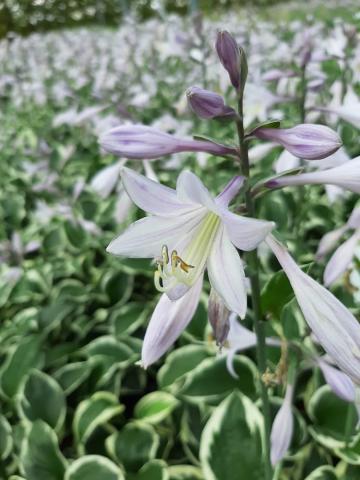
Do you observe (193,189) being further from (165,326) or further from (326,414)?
(326,414)

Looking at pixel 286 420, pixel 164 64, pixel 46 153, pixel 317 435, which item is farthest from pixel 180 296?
pixel 164 64

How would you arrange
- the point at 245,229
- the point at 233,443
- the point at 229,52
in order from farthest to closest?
1. the point at 233,443
2. the point at 229,52
3. the point at 245,229

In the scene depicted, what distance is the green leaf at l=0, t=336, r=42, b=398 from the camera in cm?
205

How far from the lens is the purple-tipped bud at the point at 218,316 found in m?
0.90

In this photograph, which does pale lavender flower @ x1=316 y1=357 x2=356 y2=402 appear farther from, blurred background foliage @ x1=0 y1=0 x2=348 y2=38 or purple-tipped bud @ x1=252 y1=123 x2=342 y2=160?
blurred background foliage @ x1=0 y1=0 x2=348 y2=38

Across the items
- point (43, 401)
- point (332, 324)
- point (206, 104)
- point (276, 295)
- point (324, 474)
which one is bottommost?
point (43, 401)

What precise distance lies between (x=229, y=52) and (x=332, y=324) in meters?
0.45

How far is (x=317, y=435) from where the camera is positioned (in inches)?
61.4

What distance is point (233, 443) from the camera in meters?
1.40

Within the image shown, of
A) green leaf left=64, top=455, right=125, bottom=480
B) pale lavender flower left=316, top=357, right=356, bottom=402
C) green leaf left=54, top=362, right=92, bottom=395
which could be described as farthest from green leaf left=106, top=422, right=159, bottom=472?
pale lavender flower left=316, top=357, right=356, bottom=402

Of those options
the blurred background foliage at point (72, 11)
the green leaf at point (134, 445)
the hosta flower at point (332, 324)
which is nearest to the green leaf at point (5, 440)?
the green leaf at point (134, 445)

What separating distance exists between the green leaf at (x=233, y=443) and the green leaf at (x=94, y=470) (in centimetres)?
30

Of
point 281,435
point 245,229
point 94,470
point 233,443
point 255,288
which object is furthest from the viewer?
point 94,470

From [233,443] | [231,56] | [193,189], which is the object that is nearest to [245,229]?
[193,189]
